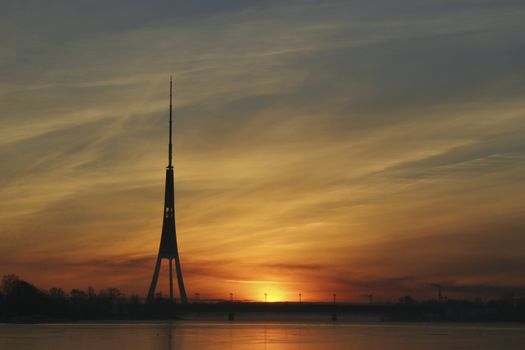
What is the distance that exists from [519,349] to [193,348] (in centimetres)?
3747

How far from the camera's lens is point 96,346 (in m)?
107

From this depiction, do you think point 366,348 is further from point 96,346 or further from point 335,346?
point 96,346

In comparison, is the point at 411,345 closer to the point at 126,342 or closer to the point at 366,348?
the point at 366,348

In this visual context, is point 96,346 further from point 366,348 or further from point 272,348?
point 366,348

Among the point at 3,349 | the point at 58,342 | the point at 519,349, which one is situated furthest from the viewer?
the point at 58,342

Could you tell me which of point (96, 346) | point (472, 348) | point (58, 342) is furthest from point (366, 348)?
point (58, 342)

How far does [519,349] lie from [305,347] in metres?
24.7

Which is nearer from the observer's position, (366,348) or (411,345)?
(366,348)

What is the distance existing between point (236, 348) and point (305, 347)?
9128 millimetres

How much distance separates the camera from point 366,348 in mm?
108188

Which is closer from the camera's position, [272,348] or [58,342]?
[272,348]

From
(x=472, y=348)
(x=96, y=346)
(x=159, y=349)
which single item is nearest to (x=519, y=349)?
(x=472, y=348)

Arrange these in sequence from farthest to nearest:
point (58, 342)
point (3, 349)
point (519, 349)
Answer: point (58, 342) → point (519, 349) → point (3, 349)

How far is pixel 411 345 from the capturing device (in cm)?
11650
